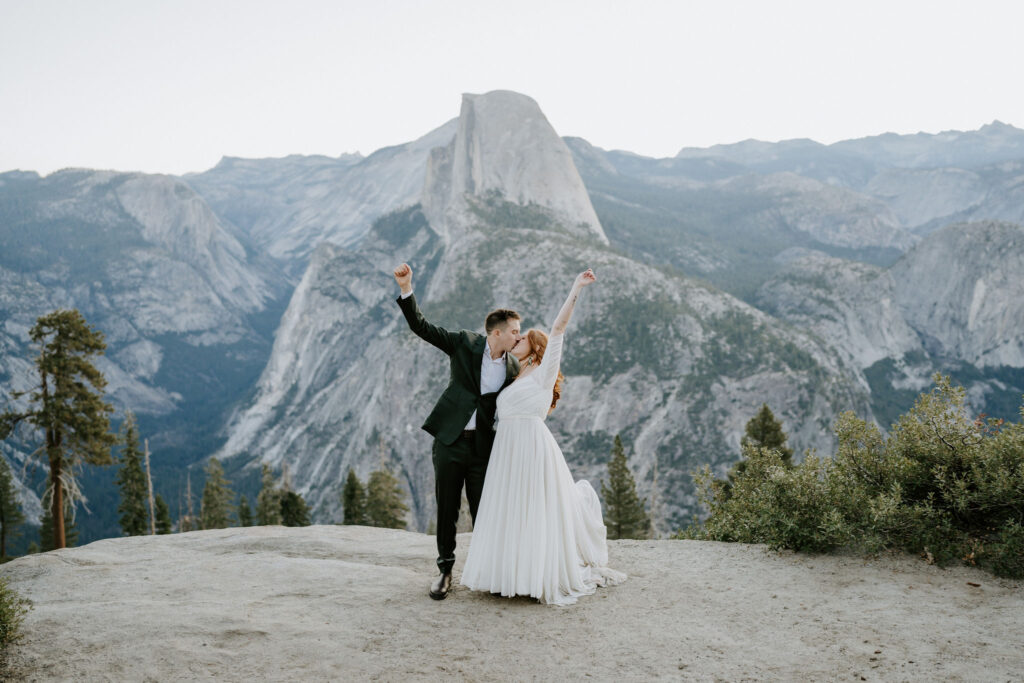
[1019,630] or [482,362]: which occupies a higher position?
[482,362]

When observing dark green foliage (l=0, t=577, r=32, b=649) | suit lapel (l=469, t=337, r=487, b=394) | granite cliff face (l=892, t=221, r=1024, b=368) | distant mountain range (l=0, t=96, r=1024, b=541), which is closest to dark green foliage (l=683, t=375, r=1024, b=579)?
suit lapel (l=469, t=337, r=487, b=394)

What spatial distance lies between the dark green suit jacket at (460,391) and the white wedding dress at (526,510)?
202 millimetres

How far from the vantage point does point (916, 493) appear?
805 cm

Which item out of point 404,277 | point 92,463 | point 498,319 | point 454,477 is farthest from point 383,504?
point 404,277

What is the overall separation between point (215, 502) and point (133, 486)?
662 cm

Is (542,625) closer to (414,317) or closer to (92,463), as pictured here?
(414,317)

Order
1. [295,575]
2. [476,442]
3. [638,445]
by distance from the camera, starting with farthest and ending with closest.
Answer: [638,445] → [295,575] → [476,442]

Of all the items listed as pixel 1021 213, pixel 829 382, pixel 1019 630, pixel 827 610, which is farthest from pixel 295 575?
pixel 1021 213

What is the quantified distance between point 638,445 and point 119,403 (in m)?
168

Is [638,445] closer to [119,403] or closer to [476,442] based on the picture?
[476,442]

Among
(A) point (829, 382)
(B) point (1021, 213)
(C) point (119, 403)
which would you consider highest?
(B) point (1021, 213)

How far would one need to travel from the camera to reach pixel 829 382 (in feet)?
262

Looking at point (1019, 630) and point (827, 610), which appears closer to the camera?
point (1019, 630)

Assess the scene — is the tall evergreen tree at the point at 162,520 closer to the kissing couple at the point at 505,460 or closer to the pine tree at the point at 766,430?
the pine tree at the point at 766,430
